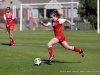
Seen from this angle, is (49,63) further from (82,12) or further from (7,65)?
(82,12)

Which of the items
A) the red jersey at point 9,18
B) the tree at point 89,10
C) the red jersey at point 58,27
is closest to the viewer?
the red jersey at point 58,27

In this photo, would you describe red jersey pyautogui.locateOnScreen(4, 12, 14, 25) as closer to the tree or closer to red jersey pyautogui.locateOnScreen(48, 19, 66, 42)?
red jersey pyautogui.locateOnScreen(48, 19, 66, 42)

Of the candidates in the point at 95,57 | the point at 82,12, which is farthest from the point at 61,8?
the point at 95,57

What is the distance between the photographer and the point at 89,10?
67312 mm

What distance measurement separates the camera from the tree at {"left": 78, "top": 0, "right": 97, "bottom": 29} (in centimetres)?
6494

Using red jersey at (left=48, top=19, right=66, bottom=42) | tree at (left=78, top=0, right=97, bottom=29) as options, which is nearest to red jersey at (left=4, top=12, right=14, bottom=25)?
red jersey at (left=48, top=19, right=66, bottom=42)

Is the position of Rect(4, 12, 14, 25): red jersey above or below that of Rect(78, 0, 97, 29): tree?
above

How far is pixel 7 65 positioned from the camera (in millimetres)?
14773

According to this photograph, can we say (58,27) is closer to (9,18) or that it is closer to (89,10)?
(9,18)

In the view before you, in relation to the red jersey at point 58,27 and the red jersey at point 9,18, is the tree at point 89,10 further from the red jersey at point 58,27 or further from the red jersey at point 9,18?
the red jersey at point 58,27

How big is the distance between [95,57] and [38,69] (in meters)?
4.41

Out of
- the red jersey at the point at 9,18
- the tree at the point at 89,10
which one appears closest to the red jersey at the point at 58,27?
the red jersey at the point at 9,18

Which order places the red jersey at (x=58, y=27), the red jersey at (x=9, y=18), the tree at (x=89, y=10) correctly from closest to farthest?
1. the red jersey at (x=58, y=27)
2. the red jersey at (x=9, y=18)
3. the tree at (x=89, y=10)

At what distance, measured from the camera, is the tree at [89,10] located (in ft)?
213
